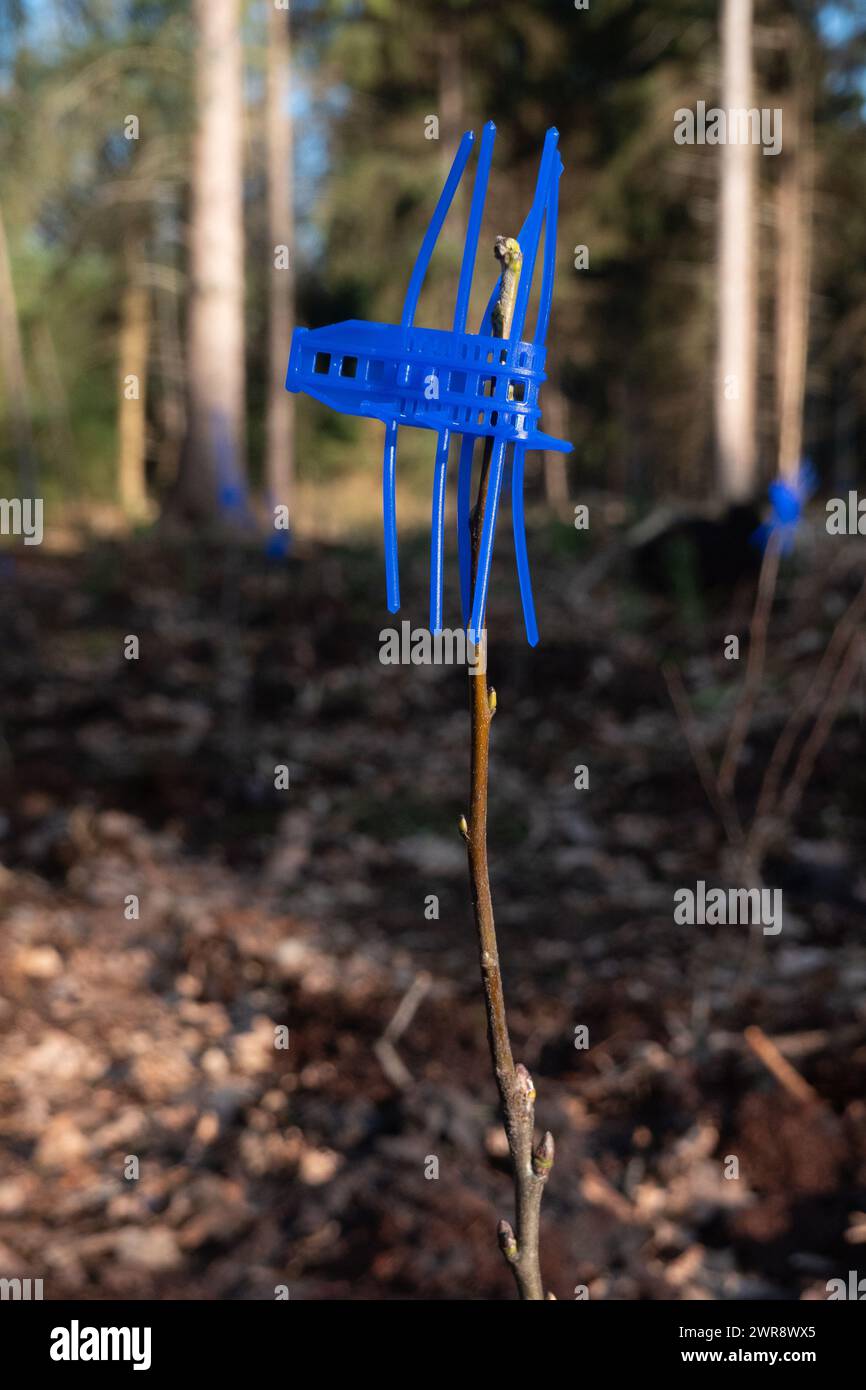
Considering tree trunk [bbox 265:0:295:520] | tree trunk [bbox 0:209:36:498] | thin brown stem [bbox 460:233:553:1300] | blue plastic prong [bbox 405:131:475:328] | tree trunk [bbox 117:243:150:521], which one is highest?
tree trunk [bbox 117:243:150:521]

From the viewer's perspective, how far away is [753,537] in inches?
266

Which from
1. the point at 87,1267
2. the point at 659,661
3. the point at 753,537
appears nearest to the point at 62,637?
the point at 659,661

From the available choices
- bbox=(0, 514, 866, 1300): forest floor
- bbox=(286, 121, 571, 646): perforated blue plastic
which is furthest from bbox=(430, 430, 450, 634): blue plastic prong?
bbox=(0, 514, 866, 1300): forest floor

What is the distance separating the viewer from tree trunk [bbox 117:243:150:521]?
57.3 ft

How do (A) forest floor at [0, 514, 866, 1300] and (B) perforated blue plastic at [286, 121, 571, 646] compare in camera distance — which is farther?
(A) forest floor at [0, 514, 866, 1300]

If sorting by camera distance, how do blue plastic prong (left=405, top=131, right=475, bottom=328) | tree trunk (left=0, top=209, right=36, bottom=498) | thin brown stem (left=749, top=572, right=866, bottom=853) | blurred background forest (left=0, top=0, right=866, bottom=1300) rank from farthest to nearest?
tree trunk (left=0, top=209, right=36, bottom=498), thin brown stem (left=749, top=572, right=866, bottom=853), blurred background forest (left=0, top=0, right=866, bottom=1300), blue plastic prong (left=405, top=131, right=475, bottom=328)

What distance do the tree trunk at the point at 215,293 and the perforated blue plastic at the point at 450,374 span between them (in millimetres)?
8184

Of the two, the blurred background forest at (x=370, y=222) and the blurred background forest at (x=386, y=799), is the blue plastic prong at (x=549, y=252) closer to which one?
the blurred background forest at (x=386, y=799)

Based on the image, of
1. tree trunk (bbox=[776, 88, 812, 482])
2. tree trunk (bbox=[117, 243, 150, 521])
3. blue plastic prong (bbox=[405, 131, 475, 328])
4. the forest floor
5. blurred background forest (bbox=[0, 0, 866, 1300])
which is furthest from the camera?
tree trunk (bbox=[117, 243, 150, 521])

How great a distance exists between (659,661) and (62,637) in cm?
368

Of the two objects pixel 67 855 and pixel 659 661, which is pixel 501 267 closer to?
pixel 67 855

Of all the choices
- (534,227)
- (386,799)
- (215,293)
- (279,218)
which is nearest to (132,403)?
(279,218)

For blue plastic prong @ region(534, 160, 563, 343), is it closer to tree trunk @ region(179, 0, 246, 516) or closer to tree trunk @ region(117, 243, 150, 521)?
tree trunk @ region(179, 0, 246, 516)

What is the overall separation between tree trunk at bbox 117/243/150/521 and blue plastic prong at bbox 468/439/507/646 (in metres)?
16.7
